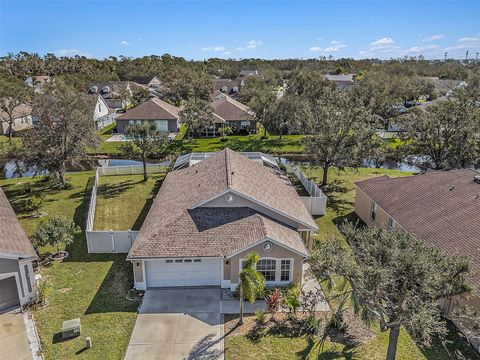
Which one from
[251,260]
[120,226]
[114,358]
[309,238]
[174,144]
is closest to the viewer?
[114,358]

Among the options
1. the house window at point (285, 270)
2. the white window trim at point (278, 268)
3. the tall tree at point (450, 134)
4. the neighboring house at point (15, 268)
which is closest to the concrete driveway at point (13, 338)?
the neighboring house at point (15, 268)

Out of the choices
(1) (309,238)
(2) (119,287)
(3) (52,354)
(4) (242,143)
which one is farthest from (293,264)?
(4) (242,143)

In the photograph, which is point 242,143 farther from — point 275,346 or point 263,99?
point 275,346

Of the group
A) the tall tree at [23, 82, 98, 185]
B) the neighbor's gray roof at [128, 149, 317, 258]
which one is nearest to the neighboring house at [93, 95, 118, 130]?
the tall tree at [23, 82, 98, 185]

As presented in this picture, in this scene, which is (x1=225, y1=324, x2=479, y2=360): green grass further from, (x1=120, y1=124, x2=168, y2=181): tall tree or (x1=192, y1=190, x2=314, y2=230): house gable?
(x1=120, y1=124, x2=168, y2=181): tall tree

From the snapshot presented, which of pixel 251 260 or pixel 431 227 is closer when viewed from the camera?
pixel 251 260

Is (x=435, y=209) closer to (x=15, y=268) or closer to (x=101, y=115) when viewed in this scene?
(x=15, y=268)
